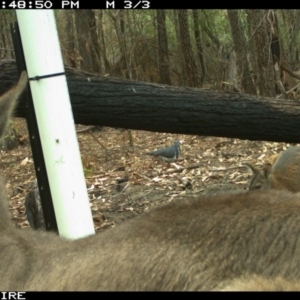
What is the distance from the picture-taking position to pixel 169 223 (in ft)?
9.37

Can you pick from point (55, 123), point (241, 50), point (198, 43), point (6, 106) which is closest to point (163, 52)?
point (198, 43)

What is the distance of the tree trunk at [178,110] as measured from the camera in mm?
6594

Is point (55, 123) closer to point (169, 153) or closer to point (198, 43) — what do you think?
point (169, 153)

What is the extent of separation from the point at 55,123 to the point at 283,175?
4.53 m

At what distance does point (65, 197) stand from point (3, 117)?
0.89 meters

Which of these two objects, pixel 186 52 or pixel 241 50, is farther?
pixel 186 52

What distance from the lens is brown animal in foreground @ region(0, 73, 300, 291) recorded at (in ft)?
8.46

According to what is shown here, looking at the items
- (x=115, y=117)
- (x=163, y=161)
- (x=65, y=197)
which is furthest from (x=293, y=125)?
(x=163, y=161)

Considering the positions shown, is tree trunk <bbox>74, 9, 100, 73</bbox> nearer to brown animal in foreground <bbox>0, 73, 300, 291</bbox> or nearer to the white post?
the white post

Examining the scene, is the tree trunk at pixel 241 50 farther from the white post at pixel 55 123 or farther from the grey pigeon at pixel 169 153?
the white post at pixel 55 123

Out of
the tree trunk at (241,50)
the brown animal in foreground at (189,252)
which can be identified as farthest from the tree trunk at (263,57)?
the brown animal in foreground at (189,252)

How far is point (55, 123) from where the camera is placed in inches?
191

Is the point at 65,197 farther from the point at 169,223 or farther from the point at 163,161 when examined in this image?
the point at 163,161

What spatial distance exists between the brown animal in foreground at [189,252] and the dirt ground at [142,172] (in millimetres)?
5158
